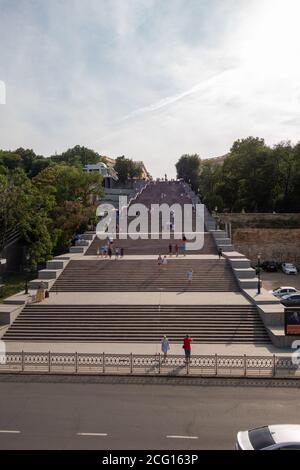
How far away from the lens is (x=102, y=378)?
1656 centimetres

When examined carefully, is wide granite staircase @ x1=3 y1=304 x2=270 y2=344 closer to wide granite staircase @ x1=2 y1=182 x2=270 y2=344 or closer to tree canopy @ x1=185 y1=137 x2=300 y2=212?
wide granite staircase @ x1=2 y1=182 x2=270 y2=344

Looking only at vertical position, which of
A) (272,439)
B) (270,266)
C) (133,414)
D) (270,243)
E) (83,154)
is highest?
(83,154)

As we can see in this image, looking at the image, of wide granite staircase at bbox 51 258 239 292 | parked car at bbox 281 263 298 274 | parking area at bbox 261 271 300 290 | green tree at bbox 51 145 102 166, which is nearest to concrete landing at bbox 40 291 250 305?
wide granite staircase at bbox 51 258 239 292

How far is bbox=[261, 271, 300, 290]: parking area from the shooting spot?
36.3m

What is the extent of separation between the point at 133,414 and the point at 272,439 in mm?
5041

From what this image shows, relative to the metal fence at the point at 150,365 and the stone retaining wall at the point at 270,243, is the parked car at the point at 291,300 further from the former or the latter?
the stone retaining wall at the point at 270,243

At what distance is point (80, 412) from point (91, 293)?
1432cm

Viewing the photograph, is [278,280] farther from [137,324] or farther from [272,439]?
[272,439]

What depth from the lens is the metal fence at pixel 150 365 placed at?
16750 millimetres

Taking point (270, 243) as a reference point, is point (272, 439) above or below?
below

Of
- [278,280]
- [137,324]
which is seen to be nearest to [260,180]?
[278,280]

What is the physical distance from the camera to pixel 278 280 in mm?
39156

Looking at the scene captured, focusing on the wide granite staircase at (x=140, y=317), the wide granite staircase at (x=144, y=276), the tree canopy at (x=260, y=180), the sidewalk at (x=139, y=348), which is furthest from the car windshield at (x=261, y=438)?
the tree canopy at (x=260, y=180)
